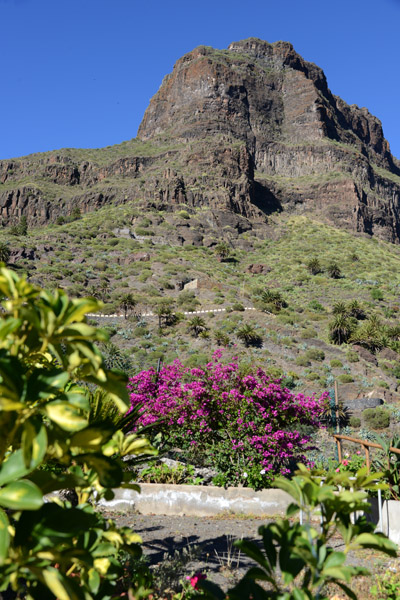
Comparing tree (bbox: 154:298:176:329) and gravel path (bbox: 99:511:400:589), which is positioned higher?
tree (bbox: 154:298:176:329)

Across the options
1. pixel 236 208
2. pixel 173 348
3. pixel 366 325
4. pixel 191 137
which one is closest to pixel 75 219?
pixel 236 208

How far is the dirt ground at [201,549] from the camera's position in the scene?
436 centimetres

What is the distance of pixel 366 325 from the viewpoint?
37719 millimetres

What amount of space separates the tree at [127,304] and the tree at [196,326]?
23.5 feet

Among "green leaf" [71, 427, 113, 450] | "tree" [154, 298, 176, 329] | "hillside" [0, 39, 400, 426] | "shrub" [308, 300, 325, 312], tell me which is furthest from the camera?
"shrub" [308, 300, 325, 312]

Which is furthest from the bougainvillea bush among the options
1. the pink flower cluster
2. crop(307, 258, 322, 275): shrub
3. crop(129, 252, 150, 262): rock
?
crop(307, 258, 322, 275): shrub

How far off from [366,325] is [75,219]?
5541 cm

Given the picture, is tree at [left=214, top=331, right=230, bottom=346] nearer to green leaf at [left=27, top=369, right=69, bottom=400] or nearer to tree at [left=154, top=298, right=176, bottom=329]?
tree at [left=154, top=298, right=176, bottom=329]

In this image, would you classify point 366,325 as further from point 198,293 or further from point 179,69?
point 179,69

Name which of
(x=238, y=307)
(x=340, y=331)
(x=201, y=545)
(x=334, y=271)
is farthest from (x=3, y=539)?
(x=334, y=271)

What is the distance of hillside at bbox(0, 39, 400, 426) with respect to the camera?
117ft

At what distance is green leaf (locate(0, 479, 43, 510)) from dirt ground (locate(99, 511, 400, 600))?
3.14 m

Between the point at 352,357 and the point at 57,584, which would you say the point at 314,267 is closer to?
the point at 352,357

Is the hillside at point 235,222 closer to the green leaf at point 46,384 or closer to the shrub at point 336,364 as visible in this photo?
the shrub at point 336,364
